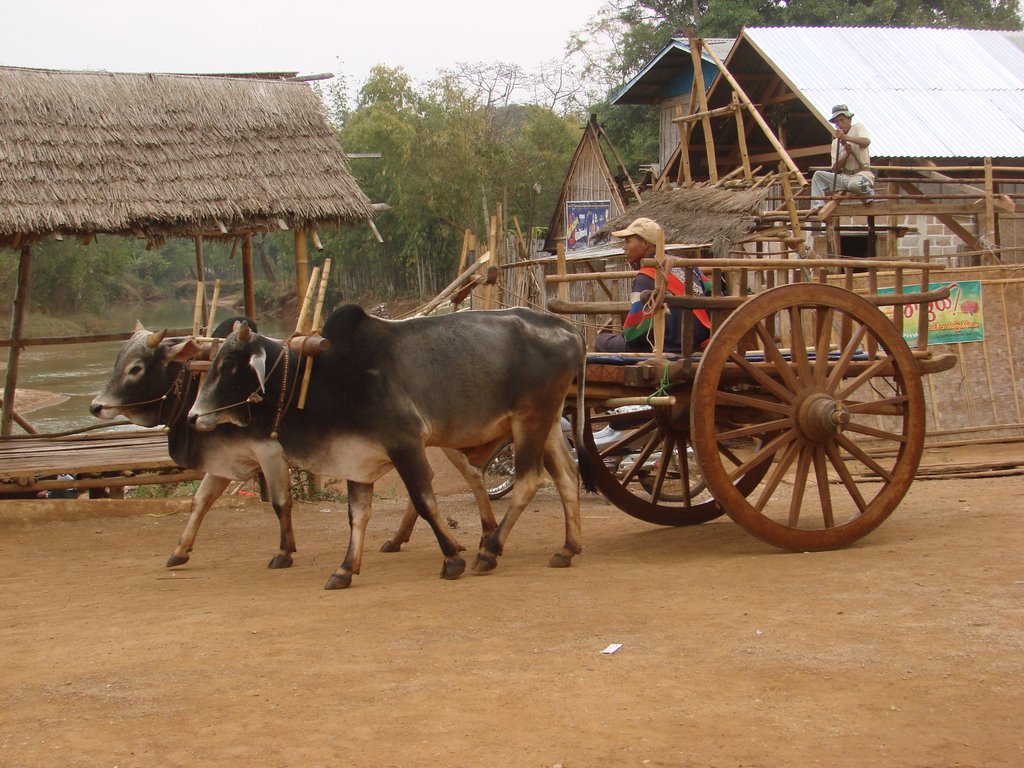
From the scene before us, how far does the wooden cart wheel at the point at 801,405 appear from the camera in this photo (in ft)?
20.0

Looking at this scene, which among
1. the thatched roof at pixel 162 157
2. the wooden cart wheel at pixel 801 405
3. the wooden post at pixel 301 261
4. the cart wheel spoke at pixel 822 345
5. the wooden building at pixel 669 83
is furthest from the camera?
the wooden building at pixel 669 83

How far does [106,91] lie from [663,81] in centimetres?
1508

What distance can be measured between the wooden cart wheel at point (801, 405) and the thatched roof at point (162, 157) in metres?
5.15

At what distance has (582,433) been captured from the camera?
271 inches

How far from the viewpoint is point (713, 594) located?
552 centimetres

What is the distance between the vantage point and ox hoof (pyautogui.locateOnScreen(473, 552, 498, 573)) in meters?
6.56

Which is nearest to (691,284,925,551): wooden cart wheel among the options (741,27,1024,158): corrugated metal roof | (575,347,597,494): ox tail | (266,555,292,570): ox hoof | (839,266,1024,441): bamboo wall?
(575,347,597,494): ox tail

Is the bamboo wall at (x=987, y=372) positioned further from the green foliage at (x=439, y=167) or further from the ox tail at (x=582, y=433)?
the green foliage at (x=439, y=167)

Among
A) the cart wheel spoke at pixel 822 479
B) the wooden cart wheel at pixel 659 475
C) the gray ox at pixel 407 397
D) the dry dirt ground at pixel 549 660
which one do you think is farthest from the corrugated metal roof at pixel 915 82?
the dry dirt ground at pixel 549 660

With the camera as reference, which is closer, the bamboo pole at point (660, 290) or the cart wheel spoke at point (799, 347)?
the bamboo pole at point (660, 290)

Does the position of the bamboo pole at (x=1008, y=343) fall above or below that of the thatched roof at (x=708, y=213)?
below

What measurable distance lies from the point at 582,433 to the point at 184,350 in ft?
8.52

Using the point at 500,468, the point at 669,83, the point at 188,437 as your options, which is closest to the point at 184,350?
the point at 188,437

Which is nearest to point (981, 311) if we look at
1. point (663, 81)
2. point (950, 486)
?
point (950, 486)
